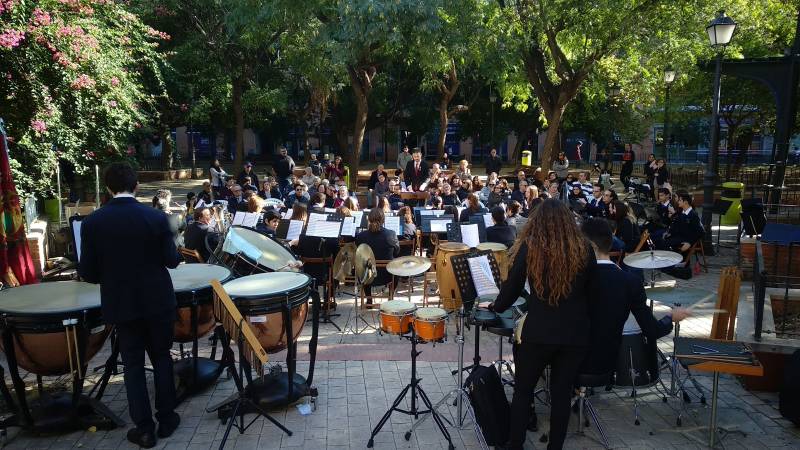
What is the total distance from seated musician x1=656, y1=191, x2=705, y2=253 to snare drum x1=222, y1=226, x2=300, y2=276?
7029 millimetres

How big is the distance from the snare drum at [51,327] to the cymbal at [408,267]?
9.53 feet

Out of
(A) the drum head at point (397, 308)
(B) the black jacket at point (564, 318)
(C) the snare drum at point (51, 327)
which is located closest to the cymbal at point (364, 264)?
(A) the drum head at point (397, 308)

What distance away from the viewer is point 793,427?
5398 millimetres

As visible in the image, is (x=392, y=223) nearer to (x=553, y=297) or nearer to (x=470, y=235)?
(x=470, y=235)

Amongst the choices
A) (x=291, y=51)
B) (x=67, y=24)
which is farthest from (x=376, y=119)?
(x=67, y=24)

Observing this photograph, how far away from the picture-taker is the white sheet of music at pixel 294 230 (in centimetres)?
901

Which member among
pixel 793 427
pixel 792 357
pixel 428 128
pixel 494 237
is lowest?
pixel 793 427

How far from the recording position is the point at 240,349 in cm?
498

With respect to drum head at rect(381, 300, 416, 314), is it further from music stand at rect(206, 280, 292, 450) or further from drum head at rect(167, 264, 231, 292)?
drum head at rect(167, 264, 231, 292)

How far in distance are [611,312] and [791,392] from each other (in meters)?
2.14

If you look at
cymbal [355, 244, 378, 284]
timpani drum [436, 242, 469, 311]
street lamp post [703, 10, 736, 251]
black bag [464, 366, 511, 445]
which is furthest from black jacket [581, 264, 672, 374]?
street lamp post [703, 10, 736, 251]

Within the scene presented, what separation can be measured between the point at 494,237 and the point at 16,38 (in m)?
8.09

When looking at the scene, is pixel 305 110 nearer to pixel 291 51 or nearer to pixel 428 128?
pixel 428 128

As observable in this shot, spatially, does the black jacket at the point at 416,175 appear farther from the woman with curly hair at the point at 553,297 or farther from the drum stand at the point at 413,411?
the woman with curly hair at the point at 553,297
